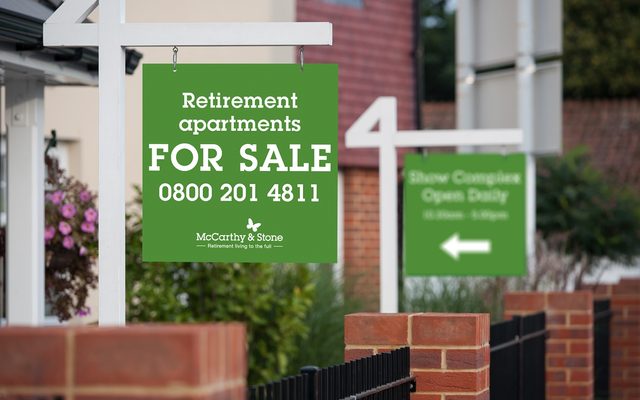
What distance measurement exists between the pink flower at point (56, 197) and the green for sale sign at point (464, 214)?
2.84 metres

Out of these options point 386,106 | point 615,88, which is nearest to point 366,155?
point 386,106

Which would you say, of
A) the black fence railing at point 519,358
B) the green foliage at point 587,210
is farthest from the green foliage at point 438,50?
the black fence railing at point 519,358

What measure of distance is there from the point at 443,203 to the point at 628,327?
347 centimetres

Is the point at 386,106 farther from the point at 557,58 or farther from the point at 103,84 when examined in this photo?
the point at 557,58

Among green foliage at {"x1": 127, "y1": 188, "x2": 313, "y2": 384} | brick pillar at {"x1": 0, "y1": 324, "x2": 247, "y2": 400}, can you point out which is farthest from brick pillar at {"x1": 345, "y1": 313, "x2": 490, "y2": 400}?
green foliage at {"x1": 127, "y1": 188, "x2": 313, "y2": 384}

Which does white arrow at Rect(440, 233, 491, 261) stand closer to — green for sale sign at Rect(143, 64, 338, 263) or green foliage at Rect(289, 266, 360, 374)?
green foliage at Rect(289, 266, 360, 374)

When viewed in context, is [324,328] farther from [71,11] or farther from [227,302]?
[71,11]

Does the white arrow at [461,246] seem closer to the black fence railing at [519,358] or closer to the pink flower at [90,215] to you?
the black fence railing at [519,358]

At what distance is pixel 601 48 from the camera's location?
50000 millimetres

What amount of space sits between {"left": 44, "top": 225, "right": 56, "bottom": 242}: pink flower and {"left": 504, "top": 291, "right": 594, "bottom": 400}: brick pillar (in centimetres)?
326

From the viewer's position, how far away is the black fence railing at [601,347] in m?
12.7

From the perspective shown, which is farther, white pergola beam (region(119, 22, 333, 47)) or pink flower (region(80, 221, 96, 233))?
pink flower (region(80, 221, 96, 233))

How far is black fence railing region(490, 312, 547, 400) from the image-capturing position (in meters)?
8.25

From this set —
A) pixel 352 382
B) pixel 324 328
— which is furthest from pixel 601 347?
pixel 352 382
